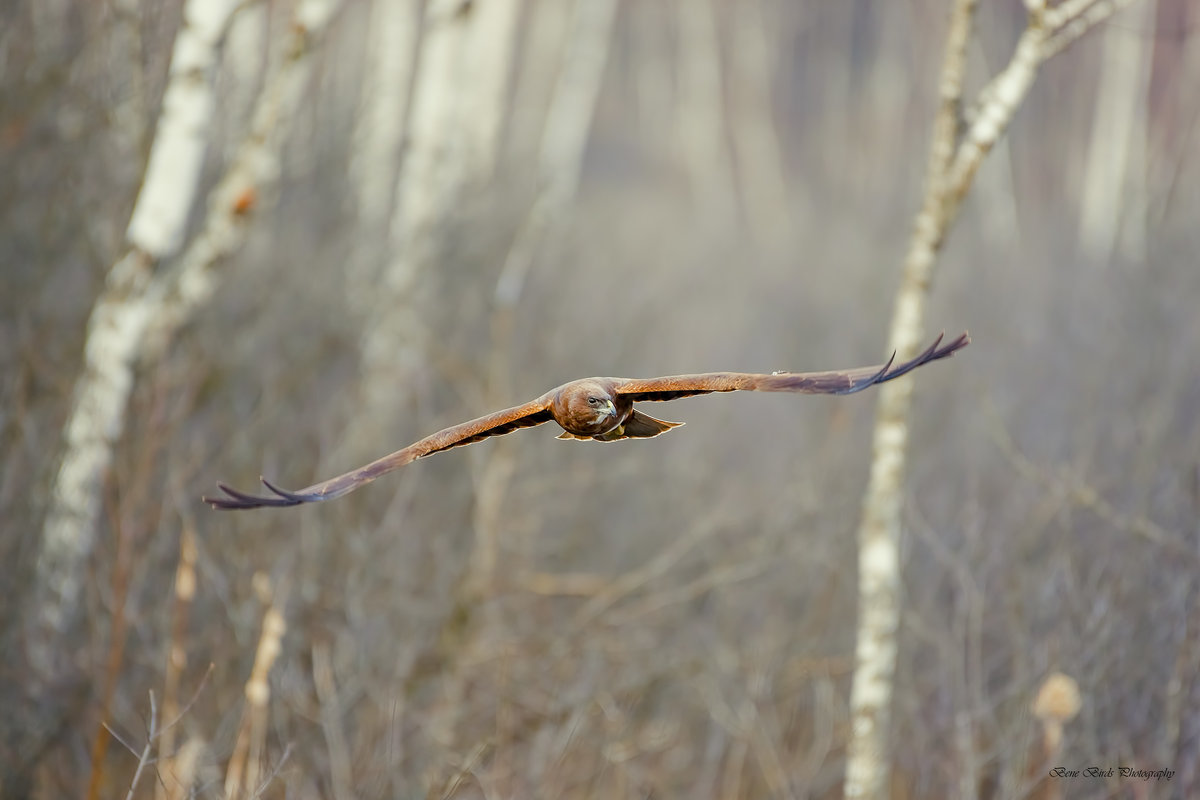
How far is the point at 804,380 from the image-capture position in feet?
8.53

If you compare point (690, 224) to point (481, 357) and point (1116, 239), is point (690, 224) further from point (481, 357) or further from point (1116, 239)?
point (481, 357)

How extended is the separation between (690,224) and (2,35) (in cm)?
1492

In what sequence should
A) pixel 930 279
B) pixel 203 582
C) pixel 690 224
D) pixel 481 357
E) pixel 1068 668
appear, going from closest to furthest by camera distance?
pixel 930 279 → pixel 1068 668 → pixel 203 582 → pixel 481 357 → pixel 690 224

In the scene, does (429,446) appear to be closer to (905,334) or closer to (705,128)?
(905,334)

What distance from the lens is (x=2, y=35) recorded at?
8078mm

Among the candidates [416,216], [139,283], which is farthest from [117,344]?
[416,216]

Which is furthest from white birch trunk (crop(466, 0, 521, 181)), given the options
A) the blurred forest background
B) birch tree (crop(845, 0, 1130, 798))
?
birch tree (crop(845, 0, 1130, 798))

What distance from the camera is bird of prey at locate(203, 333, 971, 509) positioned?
262 cm

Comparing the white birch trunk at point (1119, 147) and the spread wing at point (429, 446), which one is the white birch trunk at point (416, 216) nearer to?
the spread wing at point (429, 446)

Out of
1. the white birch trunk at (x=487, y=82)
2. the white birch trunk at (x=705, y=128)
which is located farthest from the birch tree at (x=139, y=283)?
the white birch trunk at (x=705, y=128)

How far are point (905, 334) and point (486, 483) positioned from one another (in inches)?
109

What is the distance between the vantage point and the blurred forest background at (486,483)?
5105 millimetres

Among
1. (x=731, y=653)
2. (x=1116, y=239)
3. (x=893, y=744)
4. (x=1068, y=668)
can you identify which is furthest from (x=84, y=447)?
(x=1116, y=239)

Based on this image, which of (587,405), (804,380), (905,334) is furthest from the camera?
(905,334)
